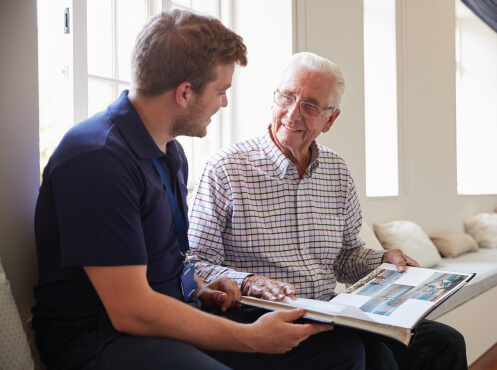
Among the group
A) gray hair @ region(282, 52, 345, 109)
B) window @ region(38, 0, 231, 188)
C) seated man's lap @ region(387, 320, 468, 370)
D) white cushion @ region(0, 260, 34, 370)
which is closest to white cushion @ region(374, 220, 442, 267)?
window @ region(38, 0, 231, 188)

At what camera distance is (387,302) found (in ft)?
4.88

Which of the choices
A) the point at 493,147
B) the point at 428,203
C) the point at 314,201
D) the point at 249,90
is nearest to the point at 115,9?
the point at 249,90

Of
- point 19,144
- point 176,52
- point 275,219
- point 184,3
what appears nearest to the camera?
point 176,52

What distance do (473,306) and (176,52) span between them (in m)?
2.80

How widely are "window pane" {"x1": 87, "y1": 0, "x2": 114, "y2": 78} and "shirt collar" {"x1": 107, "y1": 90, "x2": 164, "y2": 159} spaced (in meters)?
1.18

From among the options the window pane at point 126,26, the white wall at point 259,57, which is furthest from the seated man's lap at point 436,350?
the window pane at point 126,26

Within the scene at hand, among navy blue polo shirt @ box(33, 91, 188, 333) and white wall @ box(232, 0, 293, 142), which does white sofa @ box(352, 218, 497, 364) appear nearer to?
white wall @ box(232, 0, 293, 142)

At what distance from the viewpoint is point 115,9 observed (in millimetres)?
2418

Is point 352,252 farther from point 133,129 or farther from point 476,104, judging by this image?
point 476,104

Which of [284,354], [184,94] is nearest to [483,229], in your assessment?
[284,354]

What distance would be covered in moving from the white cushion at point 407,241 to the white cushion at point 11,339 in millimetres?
2703

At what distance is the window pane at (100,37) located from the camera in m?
2.33

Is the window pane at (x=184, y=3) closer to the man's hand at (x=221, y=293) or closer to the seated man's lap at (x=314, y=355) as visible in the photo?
the man's hand at (x=221, y=293)

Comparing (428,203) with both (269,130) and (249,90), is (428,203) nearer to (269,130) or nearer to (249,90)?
(249,90)
